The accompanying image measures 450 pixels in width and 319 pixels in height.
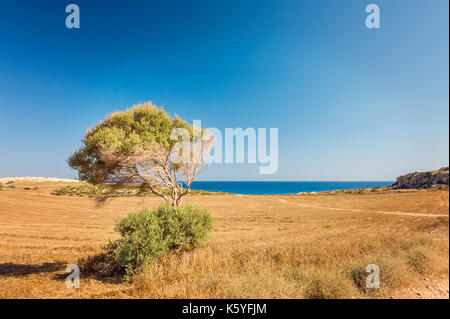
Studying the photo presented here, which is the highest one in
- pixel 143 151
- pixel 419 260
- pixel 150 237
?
pixel 143 151

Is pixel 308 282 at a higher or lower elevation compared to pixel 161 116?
lower

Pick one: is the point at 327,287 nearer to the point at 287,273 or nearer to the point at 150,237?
the point at 287,273

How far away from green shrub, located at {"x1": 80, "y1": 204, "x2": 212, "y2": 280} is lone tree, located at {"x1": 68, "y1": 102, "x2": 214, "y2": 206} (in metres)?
1.27

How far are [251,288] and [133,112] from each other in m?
8.48

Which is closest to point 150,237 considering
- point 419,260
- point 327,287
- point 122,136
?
point 122,136

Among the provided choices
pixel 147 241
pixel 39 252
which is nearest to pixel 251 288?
pixel 147 241

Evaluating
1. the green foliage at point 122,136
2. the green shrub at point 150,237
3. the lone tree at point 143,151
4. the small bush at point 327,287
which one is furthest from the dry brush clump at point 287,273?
the green foliage at point 122,136

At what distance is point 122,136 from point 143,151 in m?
1.09

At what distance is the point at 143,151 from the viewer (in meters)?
8.38

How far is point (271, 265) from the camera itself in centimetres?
682

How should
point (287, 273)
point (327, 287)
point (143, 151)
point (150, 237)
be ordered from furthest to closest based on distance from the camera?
point (143, 151) < point (150, 237) < point (287, 273) < point (327, 287)

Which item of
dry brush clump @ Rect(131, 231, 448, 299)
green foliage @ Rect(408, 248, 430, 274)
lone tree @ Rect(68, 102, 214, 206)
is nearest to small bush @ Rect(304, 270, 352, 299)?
dry brush clump @ Rect(131, 231, 448, 299)
